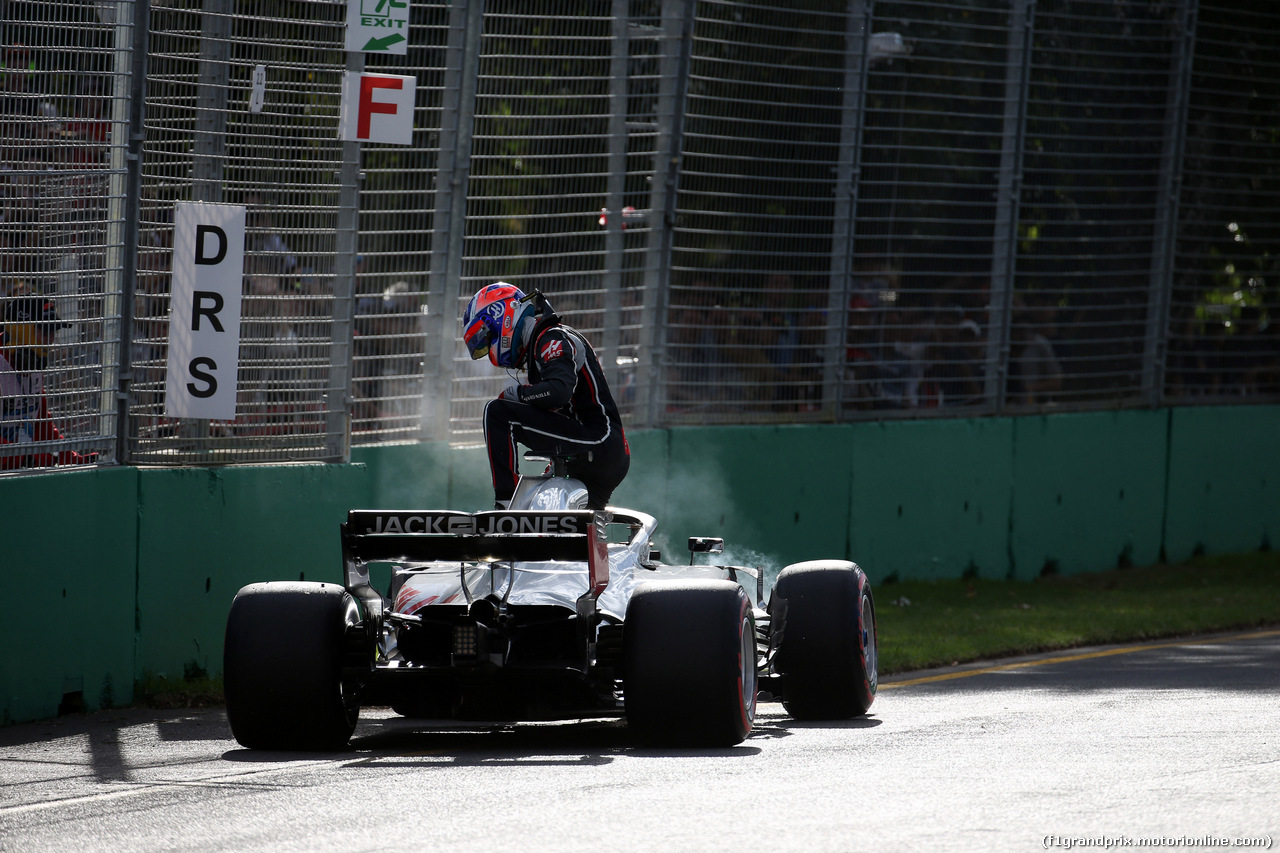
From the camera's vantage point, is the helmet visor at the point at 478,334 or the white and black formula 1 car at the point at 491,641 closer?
the white and black formula 1 car at the point at 491,641

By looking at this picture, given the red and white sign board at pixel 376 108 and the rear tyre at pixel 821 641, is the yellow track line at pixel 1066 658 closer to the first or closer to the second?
the rear tyre at pixel 821 641

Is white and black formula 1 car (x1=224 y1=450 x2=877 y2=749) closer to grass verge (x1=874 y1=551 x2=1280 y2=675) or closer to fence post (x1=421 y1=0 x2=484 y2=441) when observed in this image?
grass verge (x1=874 y1=551 x2=1280 y2=675)

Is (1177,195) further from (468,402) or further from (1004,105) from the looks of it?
(468,402)

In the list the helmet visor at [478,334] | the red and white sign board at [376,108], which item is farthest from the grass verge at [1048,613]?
the red and white sign board at [376,108]

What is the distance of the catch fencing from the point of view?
9.92 m

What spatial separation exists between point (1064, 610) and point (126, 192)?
783cm

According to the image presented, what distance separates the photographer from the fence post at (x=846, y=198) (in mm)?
14961

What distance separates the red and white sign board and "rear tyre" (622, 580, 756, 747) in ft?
14.9

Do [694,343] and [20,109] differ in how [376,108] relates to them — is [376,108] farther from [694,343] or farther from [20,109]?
[694,343]

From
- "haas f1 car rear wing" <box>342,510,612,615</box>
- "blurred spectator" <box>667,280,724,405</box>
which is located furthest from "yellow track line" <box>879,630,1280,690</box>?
"blurred spectator" <box>667,280,724,405</box>

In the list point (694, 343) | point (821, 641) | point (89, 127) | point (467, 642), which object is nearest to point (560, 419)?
point (821, 641)

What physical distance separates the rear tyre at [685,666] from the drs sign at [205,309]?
3.60 meters

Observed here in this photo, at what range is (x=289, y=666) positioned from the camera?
25.3 feet

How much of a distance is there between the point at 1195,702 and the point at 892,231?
6.84 meters
